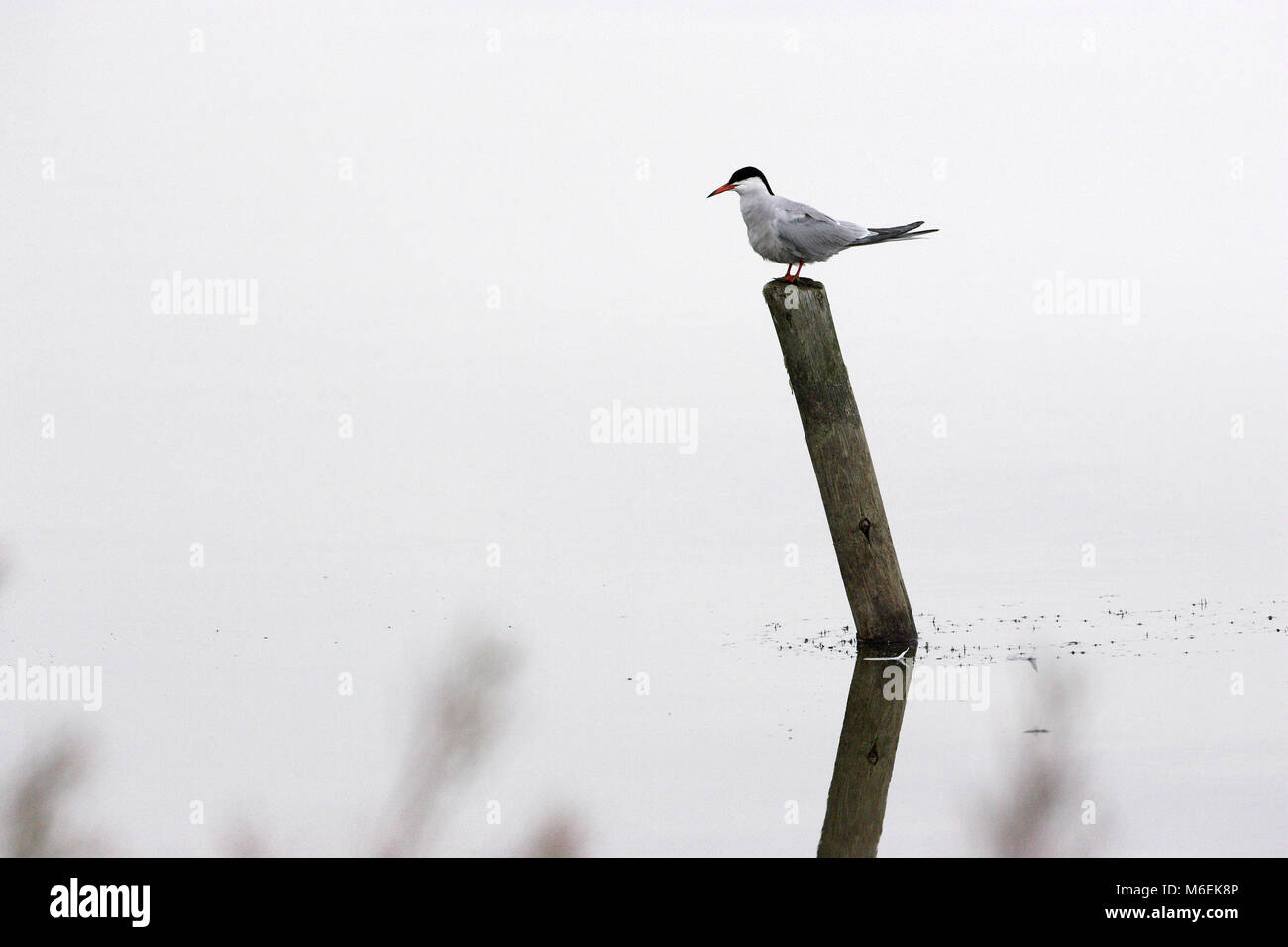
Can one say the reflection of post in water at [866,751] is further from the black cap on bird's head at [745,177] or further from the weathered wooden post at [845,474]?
the black cap on bird's head at [745,177]

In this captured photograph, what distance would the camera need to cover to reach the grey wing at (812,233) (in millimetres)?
8562

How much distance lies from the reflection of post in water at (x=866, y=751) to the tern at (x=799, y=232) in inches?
93.0

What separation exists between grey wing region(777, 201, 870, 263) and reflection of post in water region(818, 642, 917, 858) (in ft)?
7.81

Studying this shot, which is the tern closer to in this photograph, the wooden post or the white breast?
the white breast

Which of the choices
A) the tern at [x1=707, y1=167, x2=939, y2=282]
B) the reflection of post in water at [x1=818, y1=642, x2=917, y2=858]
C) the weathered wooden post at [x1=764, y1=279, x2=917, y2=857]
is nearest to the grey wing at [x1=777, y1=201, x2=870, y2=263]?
the tern at [x1=707, y1=167, x2=939, y2=282]

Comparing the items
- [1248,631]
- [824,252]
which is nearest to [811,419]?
[824,252]

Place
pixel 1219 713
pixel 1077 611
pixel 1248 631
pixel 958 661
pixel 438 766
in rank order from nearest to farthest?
pixel 438 766 → pixel 1219 713 → pixel 958 661 → pixel 1248 631 → pixel 1077 611

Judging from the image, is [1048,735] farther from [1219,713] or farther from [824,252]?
[824,252]

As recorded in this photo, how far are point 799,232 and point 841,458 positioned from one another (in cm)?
160

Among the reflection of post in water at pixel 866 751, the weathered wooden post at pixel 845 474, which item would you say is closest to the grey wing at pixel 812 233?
the weathered wooden post at pixel 845 474

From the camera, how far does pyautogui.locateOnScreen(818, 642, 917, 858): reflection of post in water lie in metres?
5.24

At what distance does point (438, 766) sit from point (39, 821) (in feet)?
1.91

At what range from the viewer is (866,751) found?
243 inches
